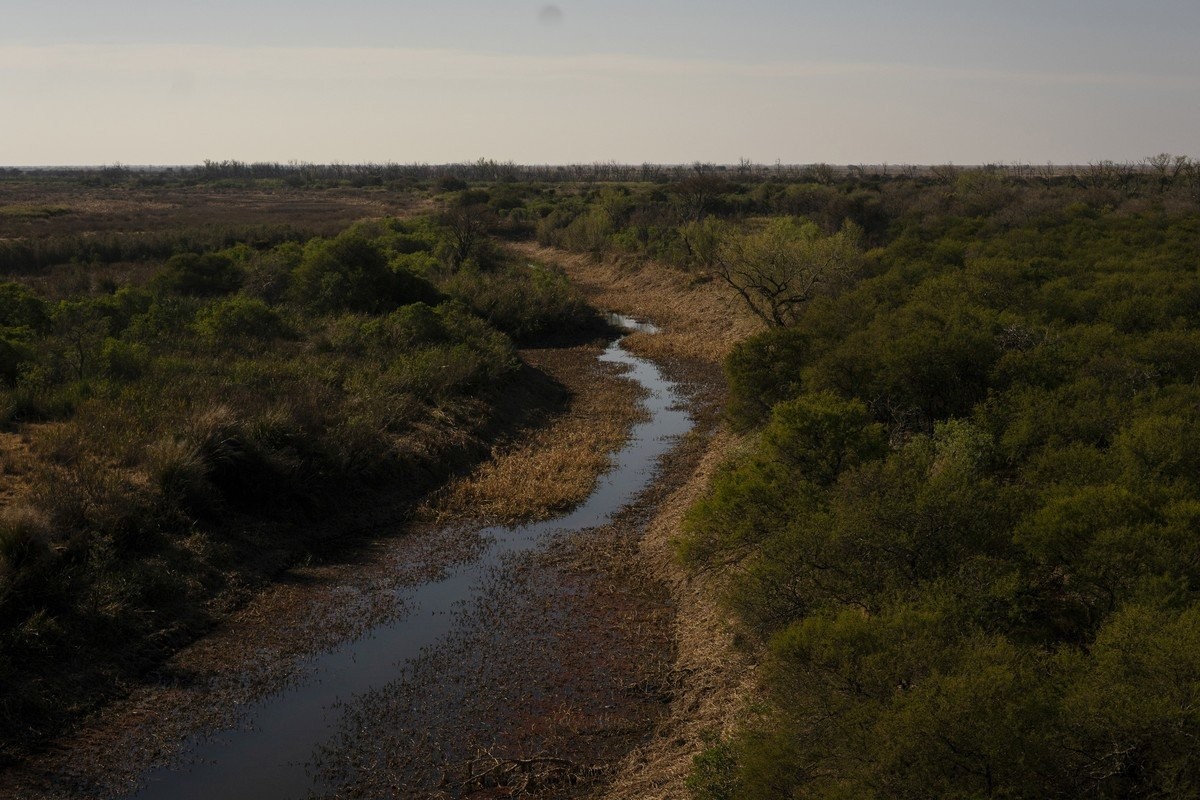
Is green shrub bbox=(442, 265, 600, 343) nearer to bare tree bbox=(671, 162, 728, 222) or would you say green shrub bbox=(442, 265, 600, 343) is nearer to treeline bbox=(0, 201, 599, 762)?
treeline bbox=(0, 201, 599, 762)

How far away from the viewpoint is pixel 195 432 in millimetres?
19469

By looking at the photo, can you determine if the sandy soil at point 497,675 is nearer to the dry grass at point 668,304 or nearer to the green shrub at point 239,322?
the green shrub at point 239,322

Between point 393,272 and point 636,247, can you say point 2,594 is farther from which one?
point 636,247

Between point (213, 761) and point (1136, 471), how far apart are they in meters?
14.5

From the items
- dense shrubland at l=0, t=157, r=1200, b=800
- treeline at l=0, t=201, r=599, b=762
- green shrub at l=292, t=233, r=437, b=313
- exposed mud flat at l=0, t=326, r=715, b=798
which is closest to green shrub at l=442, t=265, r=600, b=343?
treeline at l=0, t=201, r=599, b=762

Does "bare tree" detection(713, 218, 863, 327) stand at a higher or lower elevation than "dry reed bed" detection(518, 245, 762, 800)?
higher

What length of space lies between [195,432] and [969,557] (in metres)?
16.4

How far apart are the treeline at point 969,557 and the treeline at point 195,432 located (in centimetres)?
953

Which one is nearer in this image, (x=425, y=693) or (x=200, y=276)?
(x=425, y=693)

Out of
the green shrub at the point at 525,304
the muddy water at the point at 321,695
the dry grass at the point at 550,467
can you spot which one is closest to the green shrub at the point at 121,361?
the dry grass at the point at 550,467

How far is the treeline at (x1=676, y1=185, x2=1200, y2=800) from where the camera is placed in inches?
313

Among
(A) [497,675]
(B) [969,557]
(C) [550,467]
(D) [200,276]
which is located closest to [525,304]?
(D) [200,276]

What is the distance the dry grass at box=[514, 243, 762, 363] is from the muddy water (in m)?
20.4

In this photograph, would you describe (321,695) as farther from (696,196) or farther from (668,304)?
(696,196)
